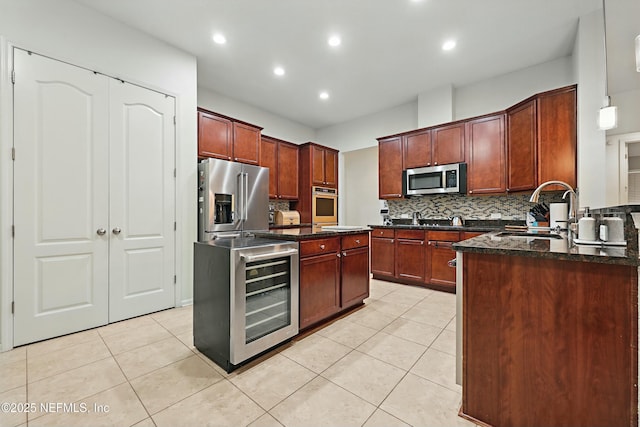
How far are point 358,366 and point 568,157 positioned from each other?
10.6 feet

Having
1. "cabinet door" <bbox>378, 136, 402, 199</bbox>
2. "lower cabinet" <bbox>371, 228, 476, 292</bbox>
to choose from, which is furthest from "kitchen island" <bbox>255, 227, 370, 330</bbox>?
"cabinet door" <bbox>378, 136, 402, 199</bbox>

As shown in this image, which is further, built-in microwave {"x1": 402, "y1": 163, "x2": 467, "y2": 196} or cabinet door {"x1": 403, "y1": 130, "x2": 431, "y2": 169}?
cabinet door {"x1": 403, "y1": 130, "x2": 431, "y2": 169}

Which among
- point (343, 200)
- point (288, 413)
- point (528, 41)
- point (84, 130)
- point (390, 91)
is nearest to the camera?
point (288, 413)

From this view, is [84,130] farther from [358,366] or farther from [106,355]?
[358,366]

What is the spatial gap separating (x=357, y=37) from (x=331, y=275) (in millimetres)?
2744

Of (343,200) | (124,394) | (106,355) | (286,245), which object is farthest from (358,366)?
(343,200)

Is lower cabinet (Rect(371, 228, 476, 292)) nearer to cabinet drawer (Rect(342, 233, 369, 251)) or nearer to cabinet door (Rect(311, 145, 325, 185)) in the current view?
cabinet drawer (Rect(342, 233, 369, 251))

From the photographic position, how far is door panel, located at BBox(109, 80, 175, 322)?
272 centimetres

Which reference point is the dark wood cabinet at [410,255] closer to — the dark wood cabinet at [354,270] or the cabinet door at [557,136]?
the dark wood cabinet at [354,270]

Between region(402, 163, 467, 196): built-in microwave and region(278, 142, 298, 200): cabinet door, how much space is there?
2.14 meters

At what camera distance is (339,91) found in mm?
4488

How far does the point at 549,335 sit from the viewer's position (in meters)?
1.17

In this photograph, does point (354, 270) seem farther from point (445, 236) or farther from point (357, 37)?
point (357, 37)

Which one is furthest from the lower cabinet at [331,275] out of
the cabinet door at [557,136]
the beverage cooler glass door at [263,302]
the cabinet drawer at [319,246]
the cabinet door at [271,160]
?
the cabinet door at [271,160]
